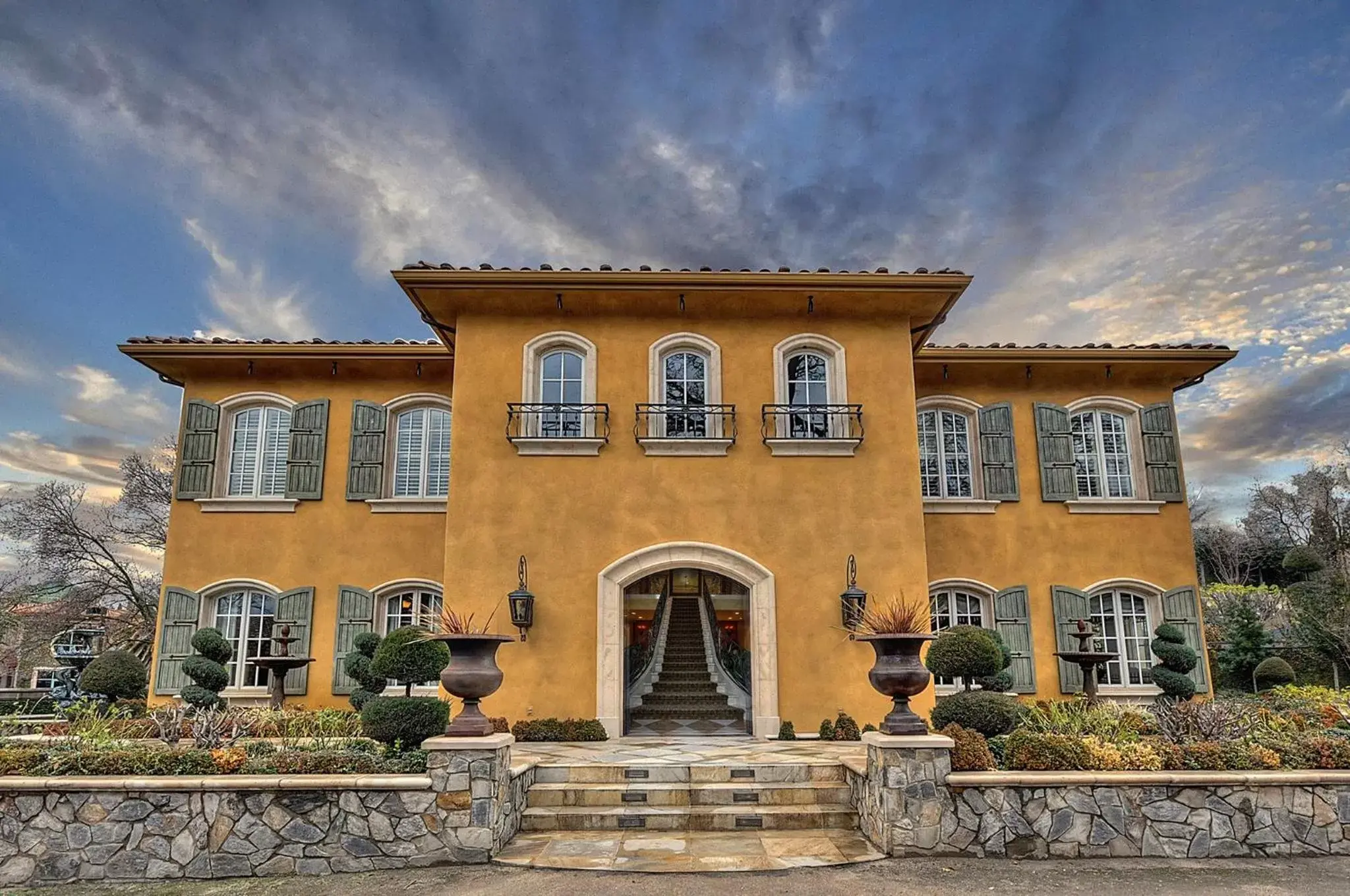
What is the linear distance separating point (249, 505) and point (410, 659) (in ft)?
20.5

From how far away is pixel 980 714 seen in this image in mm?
7168

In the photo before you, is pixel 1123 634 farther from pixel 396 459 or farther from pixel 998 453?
pixel 396 459

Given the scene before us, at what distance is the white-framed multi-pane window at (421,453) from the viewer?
1285 centimetres

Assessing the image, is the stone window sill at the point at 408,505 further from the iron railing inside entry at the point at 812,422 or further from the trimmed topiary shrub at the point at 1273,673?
the trimmed topiary shrub at the point at 1273,673

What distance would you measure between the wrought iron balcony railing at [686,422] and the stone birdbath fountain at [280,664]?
19.0 ft

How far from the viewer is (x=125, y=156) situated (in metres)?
13.2

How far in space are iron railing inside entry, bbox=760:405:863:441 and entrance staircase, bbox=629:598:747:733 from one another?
441 cm

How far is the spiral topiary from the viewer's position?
35.7ft

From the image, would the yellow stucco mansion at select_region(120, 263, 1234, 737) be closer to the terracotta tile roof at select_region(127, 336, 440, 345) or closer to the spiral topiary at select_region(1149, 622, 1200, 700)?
the terracotta tile roof at select_region(127, 336, 440, 345)

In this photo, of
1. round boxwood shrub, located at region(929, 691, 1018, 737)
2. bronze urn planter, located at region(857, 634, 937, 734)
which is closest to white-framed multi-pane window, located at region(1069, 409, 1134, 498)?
→ round boxwood shrub, located at region(929, 691, 1018, 737)

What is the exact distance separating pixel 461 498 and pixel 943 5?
10.2 m

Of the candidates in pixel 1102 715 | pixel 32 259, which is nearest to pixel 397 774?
pixel 1102 715

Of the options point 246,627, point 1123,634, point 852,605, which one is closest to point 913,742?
point 852,605

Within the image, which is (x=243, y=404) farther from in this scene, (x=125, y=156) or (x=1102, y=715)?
(x=1102, y=715)
